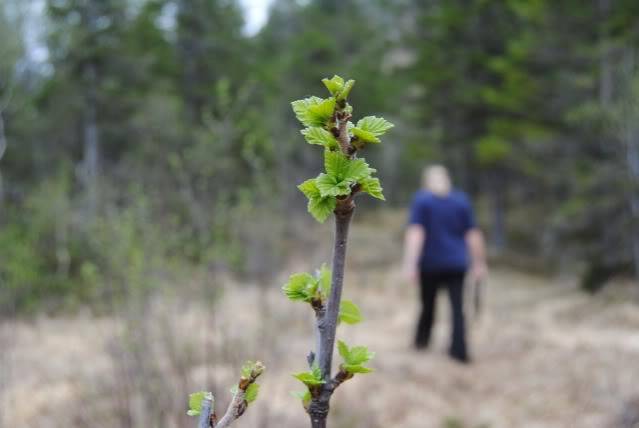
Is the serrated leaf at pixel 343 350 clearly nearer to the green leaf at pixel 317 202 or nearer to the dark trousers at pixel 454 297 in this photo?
the green leaf at pixel 317 202

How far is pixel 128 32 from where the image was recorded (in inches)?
677

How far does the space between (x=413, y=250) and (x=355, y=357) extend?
4.41m

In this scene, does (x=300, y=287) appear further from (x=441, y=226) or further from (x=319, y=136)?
(x=441, y=226)

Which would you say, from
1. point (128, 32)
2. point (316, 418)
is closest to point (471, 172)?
point (128, 32)

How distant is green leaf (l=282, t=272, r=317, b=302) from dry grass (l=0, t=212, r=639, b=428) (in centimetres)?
215

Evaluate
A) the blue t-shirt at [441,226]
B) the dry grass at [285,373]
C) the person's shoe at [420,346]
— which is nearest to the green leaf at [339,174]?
the dry grass at [285,373]

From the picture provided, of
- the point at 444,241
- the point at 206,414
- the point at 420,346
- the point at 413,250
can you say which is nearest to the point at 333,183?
the point at 206,414

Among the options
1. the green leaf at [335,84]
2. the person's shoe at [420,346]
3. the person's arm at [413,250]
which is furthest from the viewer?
the person's shoe at [420,346]

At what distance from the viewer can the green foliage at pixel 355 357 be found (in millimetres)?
864

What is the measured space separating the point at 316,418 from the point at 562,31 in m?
14.9

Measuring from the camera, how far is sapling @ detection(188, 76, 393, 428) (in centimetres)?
76

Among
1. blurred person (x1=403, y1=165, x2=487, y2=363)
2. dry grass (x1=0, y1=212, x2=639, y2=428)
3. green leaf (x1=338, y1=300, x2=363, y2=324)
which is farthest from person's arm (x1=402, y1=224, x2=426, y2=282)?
green leaf (x1=338, y1=300, x2=363, y2=324)

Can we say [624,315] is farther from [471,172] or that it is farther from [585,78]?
[471,172]

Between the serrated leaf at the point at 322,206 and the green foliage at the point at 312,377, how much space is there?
21cm
